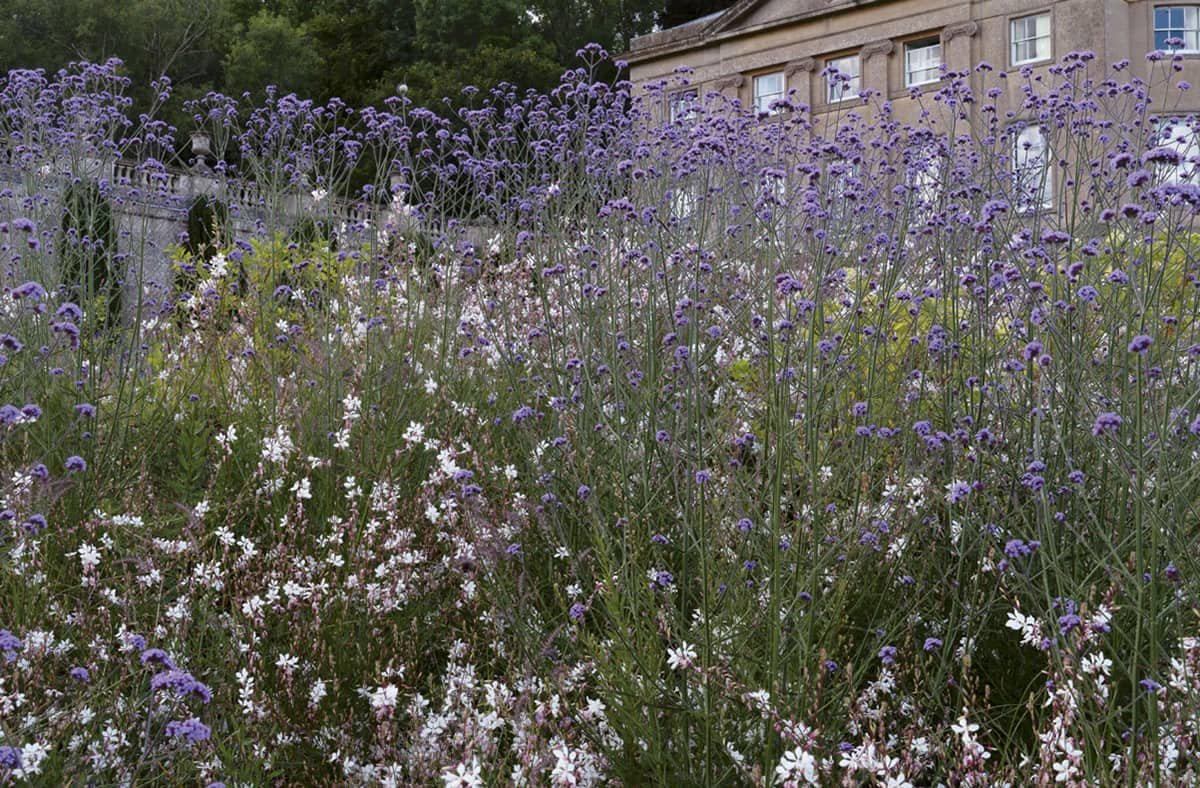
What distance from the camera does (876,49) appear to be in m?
23.5

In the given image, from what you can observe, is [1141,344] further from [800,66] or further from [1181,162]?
[800,66]

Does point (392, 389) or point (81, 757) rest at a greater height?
point (392, 389)

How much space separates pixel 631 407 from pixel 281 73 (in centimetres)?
3211

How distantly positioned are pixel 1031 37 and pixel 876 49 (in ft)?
10.9

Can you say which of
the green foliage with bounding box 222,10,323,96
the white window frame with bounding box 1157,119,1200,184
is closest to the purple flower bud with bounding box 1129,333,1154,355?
the white window frame with bounding box 1157,119,1200,184

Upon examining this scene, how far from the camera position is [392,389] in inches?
189

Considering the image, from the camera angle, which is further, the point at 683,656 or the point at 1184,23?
the point at 1184,23

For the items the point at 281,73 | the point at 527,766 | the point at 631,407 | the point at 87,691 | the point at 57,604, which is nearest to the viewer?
the point at 527,766

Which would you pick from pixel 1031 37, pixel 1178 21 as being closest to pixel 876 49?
pixel 1031 37

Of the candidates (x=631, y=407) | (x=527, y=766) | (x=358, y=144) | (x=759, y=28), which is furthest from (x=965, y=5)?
(x=527, y=766)

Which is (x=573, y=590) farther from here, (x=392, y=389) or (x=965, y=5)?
(x=965, y=5)

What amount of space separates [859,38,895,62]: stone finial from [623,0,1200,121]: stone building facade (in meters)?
0.02

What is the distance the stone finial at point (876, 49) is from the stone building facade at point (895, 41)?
0.02 metres

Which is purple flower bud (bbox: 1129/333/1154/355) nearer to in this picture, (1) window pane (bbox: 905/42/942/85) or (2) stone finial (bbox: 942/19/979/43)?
(2) stone finial (bbox: 942/19/979/43)
